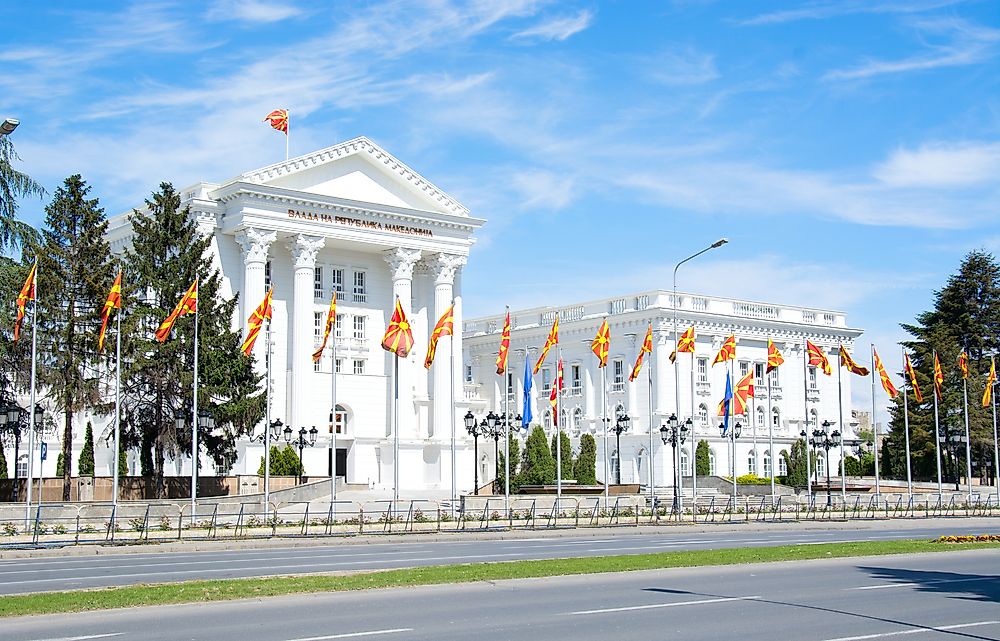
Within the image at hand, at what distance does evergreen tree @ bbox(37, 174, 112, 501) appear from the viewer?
5206cm

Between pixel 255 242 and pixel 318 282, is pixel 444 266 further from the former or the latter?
pixel 255 242

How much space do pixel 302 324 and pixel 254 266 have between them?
15.1 ft

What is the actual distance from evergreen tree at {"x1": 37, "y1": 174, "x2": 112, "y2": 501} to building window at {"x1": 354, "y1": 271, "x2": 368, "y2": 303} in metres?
25.4

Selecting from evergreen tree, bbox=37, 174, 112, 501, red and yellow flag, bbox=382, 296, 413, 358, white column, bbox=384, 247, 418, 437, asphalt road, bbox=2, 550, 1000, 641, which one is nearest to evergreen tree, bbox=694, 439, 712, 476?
white column, bbox=384, 247, 418, 437

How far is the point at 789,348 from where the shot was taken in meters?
101

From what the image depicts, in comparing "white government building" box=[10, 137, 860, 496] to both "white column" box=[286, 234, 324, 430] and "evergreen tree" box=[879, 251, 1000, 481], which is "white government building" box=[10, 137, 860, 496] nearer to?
"white column" box=[286, 234, 324, 430]

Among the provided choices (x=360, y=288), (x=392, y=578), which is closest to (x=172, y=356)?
(x=360, y=288)

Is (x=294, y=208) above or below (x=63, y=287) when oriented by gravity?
above

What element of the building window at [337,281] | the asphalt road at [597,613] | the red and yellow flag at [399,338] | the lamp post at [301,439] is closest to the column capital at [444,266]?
the building window at [337,281]

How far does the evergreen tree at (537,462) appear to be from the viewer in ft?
277

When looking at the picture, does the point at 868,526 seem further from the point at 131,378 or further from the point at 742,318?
the point at 742,318

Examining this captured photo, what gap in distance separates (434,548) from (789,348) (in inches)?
2826

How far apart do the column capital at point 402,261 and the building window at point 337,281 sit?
3.26m

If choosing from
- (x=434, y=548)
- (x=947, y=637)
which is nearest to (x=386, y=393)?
(x=434, y=548)
